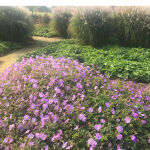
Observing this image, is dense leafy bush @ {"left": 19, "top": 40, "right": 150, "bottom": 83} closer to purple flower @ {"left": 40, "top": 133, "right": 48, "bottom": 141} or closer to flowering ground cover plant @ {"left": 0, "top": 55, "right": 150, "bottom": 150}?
flowering ground cover plant @ {"left": 0, "top": 55, "right": 150, "bottom": 150}

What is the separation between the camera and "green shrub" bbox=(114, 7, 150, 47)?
5.69 meters

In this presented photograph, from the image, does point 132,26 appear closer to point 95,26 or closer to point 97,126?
point 95,26

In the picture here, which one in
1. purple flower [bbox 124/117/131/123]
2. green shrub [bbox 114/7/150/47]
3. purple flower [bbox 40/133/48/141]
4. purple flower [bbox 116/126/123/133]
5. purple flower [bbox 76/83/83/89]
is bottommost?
purple flower [bbox 40/133/48/141]

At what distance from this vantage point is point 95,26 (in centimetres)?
598

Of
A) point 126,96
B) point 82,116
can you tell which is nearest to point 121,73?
point 126,96

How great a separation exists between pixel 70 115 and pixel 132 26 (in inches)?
187

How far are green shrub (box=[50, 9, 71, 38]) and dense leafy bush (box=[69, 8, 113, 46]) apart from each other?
134 inches

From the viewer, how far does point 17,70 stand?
3424 mm

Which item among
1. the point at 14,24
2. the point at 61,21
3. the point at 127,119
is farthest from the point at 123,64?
the point at 61,21

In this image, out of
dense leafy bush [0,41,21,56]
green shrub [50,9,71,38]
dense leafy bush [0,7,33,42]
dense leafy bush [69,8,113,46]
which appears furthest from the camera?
green shrub [50,9,71,38]

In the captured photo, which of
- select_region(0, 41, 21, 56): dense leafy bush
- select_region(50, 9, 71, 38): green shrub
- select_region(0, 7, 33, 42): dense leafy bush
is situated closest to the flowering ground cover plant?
select_region(0, 41, 21, 56): dense leafy bush

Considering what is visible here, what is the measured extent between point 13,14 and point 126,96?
23.1 ft

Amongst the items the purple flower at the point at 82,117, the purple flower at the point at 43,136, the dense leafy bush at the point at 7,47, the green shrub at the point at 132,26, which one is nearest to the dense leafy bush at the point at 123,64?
the green shrub at the point at 132,26

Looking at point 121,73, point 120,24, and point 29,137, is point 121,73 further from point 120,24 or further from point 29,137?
point 120,24
